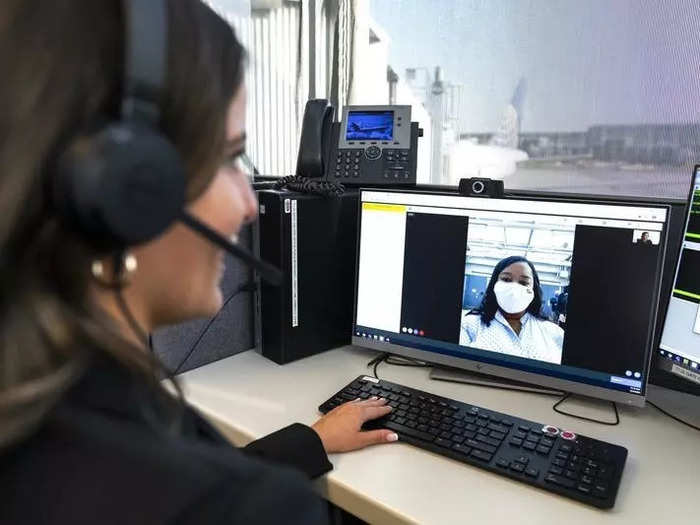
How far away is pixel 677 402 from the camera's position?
0.94 m

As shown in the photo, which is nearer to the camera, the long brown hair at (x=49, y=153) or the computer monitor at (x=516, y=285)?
the long brown hair at (x=49, y=153)

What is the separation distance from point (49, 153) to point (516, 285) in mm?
751

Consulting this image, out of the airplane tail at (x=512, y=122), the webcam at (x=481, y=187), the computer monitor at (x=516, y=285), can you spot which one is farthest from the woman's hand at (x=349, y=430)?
the airplane tail at (x=512, y=122)

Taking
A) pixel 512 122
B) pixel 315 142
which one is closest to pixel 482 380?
pixel 315 142

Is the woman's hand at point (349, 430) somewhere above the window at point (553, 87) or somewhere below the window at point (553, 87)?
below

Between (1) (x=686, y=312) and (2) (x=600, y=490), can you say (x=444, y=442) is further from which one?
(1) (x=686, y=312)

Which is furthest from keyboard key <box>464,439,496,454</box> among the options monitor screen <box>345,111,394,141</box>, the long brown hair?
monitor screen <box>345,111,394,141</box>

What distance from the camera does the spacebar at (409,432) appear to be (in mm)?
792

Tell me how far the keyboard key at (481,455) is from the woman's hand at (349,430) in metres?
0.11

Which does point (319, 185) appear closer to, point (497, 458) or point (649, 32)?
point (497, 458)

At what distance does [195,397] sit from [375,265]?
386 millimetres

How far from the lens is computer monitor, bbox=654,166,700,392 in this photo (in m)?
0.80

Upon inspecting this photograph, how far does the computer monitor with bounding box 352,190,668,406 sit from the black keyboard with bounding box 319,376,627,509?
0.14 meters

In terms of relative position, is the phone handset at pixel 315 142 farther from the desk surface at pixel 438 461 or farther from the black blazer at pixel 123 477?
the black blazer at pixel 123 477
